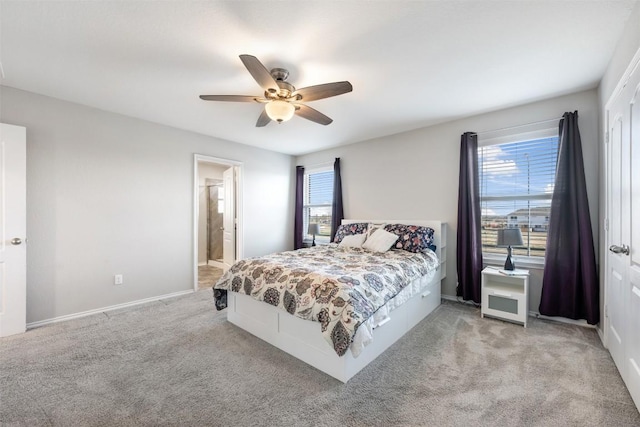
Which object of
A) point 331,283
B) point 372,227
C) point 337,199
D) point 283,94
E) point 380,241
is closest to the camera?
point 331,283

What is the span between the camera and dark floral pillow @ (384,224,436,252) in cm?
339

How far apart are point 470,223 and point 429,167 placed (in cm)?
98

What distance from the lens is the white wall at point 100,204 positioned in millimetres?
2881

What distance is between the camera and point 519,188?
3.26 meters

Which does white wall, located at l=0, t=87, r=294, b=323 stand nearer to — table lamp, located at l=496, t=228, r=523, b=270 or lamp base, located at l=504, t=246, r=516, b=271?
table lamp, located at l=496, t=228, r=523, b=270

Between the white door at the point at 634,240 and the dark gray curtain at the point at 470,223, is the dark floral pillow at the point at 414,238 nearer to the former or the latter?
the dark gray curtain at the point at 470,223

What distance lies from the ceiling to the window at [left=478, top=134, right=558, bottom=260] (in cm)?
56

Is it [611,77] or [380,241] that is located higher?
[611,77]

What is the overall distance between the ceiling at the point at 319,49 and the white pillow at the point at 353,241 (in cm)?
172

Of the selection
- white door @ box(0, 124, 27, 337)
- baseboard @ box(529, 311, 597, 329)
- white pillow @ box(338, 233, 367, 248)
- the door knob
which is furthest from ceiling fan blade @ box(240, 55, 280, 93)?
baseboard @ box(529, 311, 597, 329)

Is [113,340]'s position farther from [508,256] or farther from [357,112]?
[508,256]

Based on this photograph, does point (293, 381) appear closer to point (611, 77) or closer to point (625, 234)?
point (625, 234)

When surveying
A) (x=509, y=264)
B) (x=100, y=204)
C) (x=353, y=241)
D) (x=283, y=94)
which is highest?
(x=283, y=94)

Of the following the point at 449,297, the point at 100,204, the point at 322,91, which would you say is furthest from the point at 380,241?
the point at 100,204
